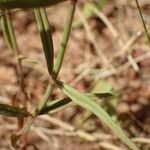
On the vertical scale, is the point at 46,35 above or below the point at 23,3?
below

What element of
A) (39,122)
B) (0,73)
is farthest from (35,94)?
(0,73)

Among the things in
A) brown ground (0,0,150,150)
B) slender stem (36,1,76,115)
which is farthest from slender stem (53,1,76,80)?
brown ground (0,0,150,150)

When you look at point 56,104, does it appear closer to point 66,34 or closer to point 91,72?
point 66,34

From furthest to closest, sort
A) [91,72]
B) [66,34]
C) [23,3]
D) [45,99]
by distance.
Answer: [91,72]
[45,99]
[66,34]
[23,3]

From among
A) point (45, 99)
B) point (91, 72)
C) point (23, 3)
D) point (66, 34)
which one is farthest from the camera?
point (91, 72)

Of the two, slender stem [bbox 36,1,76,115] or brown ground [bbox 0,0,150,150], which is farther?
brown ground [bbox 0,0,150,150]

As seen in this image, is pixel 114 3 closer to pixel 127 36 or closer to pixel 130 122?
pixel 127 36

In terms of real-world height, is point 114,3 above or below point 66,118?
above

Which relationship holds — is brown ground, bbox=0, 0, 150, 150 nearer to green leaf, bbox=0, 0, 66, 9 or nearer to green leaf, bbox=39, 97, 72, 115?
green leaf, bbox=39, 97, 72, 115

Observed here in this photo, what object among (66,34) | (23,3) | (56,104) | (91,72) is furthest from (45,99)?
(91,72)
